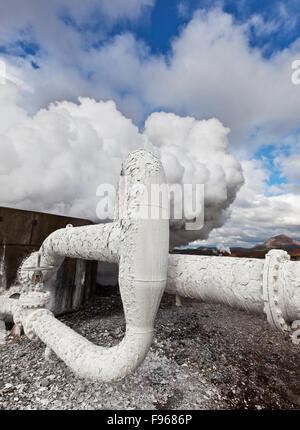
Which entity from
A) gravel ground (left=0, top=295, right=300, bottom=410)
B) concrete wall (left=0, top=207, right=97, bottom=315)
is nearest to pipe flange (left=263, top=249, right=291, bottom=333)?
gravel ground (left=0, top=295, right=300, bottom=410)

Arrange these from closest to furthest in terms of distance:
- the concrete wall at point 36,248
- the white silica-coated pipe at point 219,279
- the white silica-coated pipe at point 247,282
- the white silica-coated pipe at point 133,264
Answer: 1. the white silica-coated pipe at point 247,282
2. the white silica-coated pipe at point 219,279
3. the white silica-coated pipe at point 133,264
4. the concrete wall at point 36,248

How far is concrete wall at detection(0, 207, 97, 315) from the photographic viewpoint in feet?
13.1

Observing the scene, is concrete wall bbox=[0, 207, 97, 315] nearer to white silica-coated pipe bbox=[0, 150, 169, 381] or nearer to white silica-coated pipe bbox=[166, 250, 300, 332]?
white silica-coated pipe bbox=[0, 150, 169, 381]

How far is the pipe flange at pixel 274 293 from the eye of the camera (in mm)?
1320

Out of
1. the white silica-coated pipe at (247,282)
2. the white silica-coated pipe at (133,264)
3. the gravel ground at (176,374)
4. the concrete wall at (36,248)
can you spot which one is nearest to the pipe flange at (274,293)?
the white silica-coated pipe at (247,282)

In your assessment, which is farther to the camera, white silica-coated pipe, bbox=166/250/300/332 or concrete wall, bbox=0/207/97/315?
concrete wall, bbox=0/207/97/315

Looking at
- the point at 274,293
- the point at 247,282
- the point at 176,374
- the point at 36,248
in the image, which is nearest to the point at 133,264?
the point at 247,282

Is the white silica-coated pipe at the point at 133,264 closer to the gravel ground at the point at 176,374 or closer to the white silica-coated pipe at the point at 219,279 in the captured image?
the white silica-coated pipe at the point at 219,279

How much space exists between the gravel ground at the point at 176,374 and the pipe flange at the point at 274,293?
1.79 m

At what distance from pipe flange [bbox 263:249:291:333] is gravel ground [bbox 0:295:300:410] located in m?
1.79

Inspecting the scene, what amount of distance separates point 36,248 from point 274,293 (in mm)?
4224

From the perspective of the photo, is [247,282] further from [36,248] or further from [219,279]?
[36,248]
